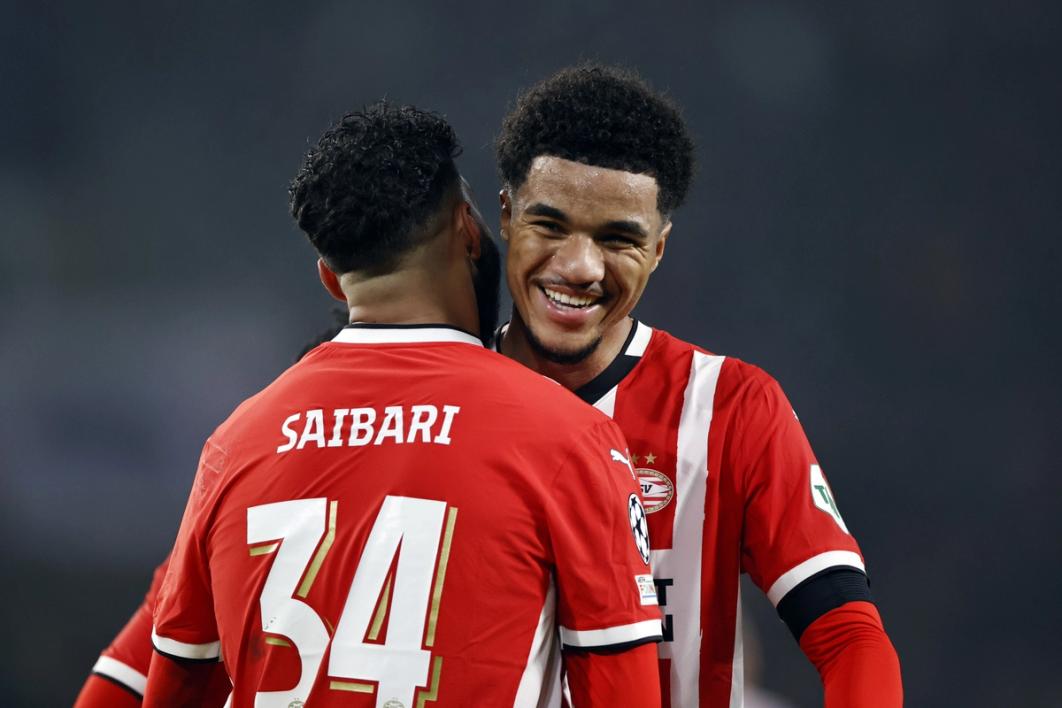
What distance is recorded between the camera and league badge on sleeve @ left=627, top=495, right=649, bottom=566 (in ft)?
4.87

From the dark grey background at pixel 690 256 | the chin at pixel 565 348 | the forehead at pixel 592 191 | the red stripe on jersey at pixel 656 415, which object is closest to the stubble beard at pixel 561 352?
the chin at pixel 565 348

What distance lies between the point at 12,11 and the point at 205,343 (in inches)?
65.2

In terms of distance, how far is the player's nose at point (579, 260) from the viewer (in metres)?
1.74

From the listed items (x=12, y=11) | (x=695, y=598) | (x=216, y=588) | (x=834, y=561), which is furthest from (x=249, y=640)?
(x=12, y=11)

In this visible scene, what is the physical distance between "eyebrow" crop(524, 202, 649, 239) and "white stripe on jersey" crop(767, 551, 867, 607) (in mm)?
571

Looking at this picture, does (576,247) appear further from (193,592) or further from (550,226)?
(193,592)

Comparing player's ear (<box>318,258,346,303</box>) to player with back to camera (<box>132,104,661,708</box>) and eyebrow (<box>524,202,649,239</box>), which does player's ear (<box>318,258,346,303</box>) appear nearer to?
player with back to camera (<box>132,104,661,708</box>)

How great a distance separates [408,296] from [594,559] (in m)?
0.48

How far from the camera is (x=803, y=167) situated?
4.36 meters

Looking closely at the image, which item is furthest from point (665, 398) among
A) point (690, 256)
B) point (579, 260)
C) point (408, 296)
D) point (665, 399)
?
point (690, 256)

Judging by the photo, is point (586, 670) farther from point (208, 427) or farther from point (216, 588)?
point (208, 427)

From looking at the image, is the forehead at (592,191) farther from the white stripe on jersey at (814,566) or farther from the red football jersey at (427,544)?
the white stripe on jersey at (814,566)

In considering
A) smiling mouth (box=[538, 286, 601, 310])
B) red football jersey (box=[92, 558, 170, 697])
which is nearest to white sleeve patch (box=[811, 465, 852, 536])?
smiling mouth (box=[538, 286, 601, 310])

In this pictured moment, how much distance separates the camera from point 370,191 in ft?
5.19
